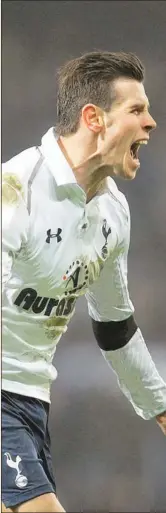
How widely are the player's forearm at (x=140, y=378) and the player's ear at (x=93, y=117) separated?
31 centimetres

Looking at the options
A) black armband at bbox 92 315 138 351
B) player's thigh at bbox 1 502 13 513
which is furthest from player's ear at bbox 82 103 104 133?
player's thigh at bbox 1 502 13 513

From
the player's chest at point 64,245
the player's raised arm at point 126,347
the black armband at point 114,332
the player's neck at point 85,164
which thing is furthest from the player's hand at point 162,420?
the player's neck at point 85,164

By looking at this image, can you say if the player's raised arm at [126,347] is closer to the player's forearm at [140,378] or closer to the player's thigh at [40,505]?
the player's forearm at [140,378]

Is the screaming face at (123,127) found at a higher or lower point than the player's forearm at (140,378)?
higher

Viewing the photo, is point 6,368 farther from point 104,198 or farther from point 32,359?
point 104,198

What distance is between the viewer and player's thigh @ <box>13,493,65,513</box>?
1141 millimetres

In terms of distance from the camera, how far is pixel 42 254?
47.6 inches

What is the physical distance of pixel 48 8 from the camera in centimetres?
144

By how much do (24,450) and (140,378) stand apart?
0.75 feet

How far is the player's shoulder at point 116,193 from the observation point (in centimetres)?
130

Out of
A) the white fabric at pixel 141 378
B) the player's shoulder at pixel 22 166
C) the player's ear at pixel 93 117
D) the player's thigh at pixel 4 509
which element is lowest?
the player's thigh at pixel 4 509

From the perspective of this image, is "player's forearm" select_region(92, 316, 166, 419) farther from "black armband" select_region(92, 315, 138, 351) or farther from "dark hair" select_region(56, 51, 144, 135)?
"dark hair" select_region(56, 51, 144, 135)

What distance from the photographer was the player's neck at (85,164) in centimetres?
125

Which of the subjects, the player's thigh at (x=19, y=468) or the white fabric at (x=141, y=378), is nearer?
the player's thigh at (x=19, y=468)
